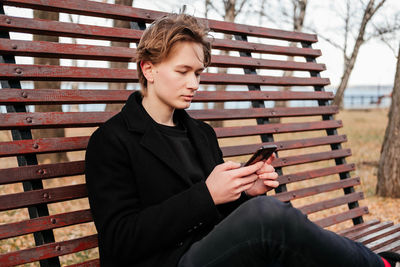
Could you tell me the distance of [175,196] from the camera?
2.06 metres

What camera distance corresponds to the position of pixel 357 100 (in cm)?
4062

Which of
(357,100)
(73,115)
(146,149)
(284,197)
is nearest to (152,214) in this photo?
(146,149)

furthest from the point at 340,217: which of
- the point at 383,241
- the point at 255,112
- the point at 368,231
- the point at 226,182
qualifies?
the point at 226,182

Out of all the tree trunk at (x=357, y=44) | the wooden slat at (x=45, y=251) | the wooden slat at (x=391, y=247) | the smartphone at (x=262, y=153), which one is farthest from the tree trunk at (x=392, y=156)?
the wooden slat at (x=45, y=251)

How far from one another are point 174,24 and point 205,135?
711 millimetres

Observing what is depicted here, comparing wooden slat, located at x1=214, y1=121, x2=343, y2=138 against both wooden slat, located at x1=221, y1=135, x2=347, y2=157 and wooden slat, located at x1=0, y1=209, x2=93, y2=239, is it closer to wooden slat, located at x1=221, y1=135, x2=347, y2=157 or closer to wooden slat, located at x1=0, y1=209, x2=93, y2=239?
wooden slat, located at x1=221, y1=135, x2=347, y2=157

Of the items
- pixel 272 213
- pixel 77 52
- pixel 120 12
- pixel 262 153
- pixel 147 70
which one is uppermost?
pixel 120 12

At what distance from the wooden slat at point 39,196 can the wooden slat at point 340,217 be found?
221 centimetres

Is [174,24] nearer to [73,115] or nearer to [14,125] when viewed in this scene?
[73,115]

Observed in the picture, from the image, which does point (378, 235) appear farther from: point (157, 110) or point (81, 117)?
point (81, 117)

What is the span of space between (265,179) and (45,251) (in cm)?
129

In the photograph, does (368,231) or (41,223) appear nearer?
(41,223)

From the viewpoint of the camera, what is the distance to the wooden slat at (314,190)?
12.1 feet

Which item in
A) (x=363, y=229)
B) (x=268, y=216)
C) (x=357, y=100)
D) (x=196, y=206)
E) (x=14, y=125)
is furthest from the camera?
(x=357, y=100)
